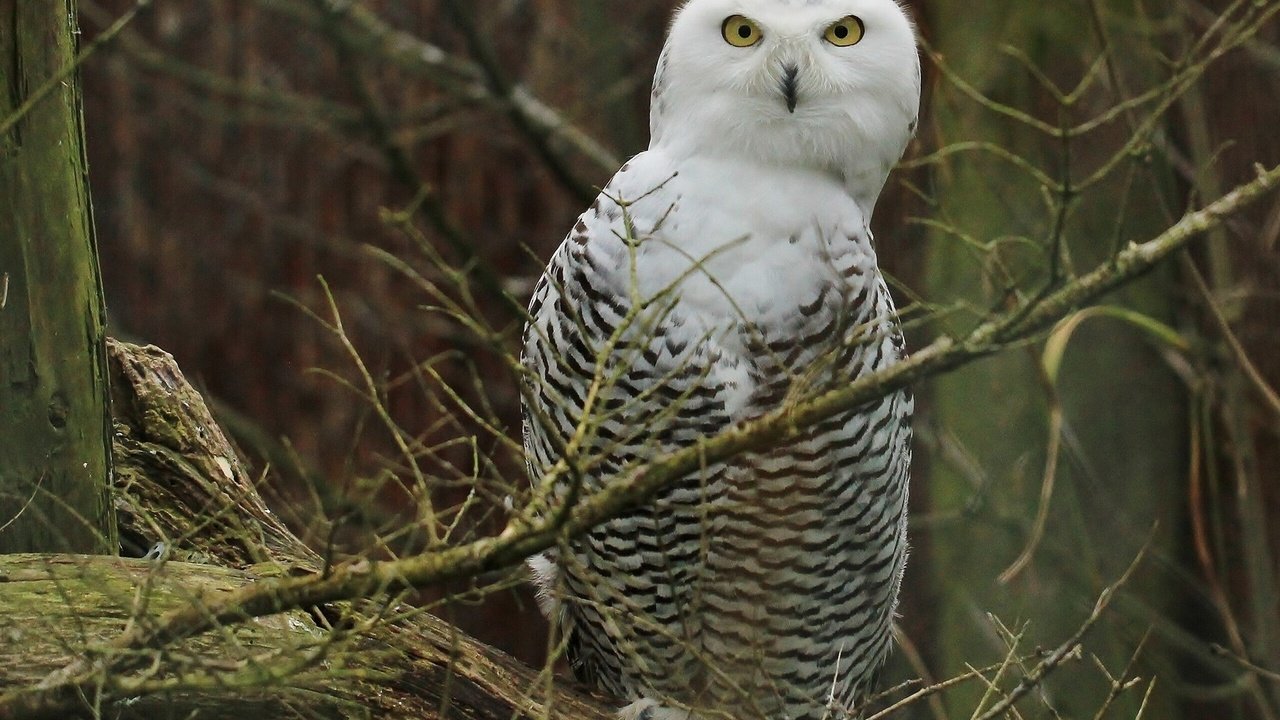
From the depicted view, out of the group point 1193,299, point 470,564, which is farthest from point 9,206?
point 1193,299

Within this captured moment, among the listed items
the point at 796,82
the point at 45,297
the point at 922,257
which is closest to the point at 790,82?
the point at 796,82

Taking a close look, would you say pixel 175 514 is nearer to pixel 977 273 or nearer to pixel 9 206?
pixel 9 206

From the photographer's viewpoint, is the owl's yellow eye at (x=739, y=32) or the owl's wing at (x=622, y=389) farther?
A: the owl's yellow eye at (x=739, y=32)

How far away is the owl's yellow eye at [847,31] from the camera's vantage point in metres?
2.32

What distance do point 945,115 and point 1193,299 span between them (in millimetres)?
787

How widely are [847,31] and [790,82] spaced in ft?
0.49

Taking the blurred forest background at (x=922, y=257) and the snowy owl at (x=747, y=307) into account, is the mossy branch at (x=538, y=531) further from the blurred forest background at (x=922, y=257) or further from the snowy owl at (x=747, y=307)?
the blurred forest background at (x=922, y=257)

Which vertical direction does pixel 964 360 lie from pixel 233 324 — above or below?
above

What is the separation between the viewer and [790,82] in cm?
227

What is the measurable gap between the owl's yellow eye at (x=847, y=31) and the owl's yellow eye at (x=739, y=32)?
117 mm

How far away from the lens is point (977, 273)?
3854 millimetres

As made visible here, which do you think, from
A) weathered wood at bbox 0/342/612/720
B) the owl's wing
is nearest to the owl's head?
the owl's wing

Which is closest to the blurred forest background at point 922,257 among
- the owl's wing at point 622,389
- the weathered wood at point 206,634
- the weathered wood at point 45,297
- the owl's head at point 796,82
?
the weathered wood at point 206,634

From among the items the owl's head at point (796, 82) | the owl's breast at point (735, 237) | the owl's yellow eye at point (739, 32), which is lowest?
the owl's breast at point (735, 237)
